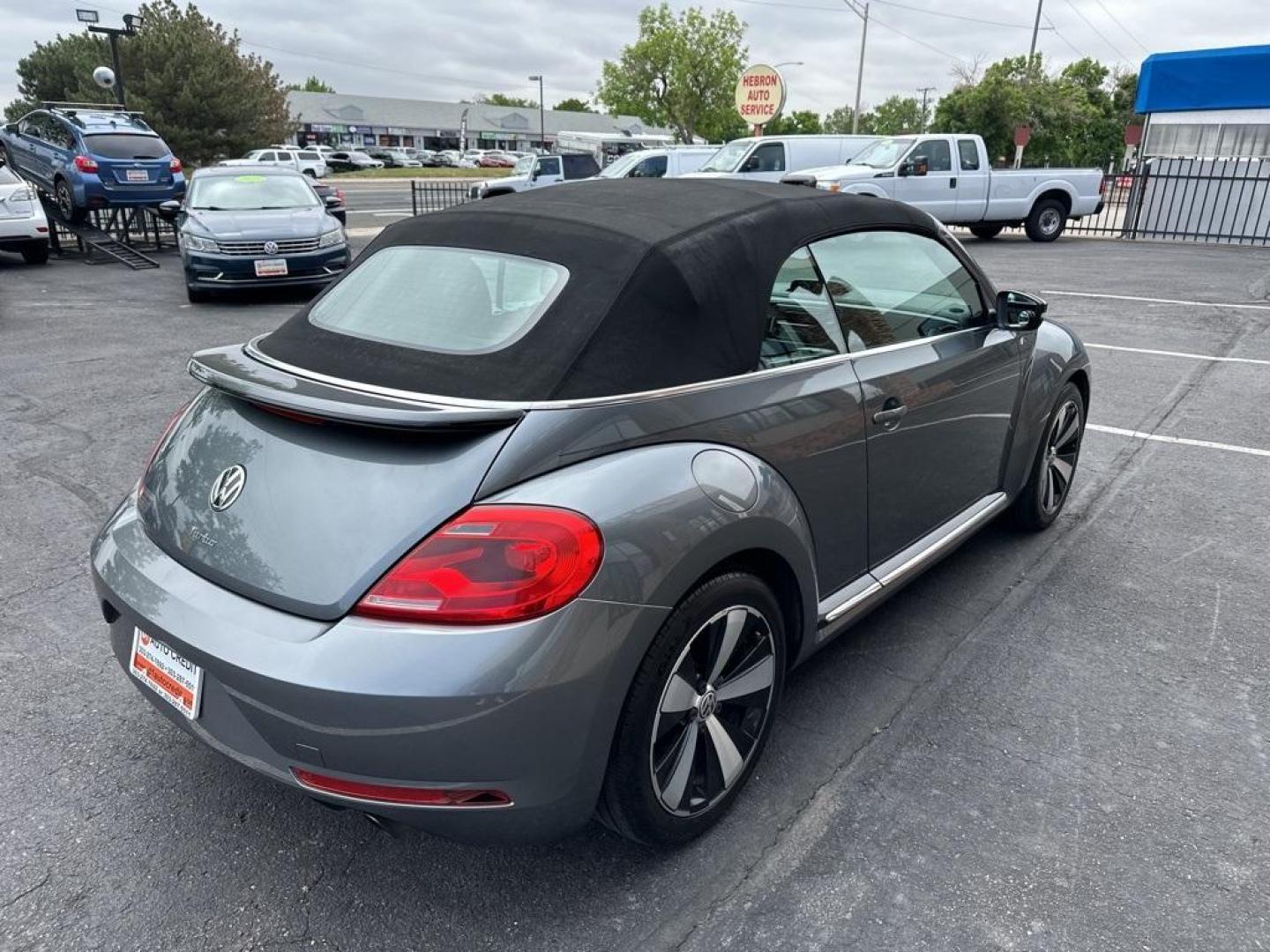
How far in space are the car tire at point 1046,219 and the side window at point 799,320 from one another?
17.8 m

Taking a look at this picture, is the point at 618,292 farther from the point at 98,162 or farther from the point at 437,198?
the point at 437,198

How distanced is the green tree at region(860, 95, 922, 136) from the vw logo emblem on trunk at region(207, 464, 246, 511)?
367 feet

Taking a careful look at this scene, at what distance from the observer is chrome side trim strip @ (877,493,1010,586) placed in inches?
120

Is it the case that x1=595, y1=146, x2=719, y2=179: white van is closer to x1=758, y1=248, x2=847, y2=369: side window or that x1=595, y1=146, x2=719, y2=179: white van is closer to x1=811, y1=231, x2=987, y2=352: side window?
x1=811, y1=231, x2=987, y2=352: side window

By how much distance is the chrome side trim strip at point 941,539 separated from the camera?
10.0 ft

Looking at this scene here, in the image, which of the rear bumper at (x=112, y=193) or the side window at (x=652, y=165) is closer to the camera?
the rear bumper at (x=112, y=193)

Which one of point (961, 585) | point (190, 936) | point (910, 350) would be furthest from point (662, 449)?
point (961, 585)

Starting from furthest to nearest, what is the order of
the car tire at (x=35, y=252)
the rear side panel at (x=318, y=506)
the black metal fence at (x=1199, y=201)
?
1. the black metal fence at (x=1199, y=201)
2. the car tire at (x=35, y=252)
3. the rear side panel at (x=318, y=506)

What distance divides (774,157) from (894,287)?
15.4m

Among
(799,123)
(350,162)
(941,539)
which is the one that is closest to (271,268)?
(941,539)

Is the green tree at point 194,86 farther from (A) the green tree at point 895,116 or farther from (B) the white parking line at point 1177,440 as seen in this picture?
(A) the green tree at point 895,116

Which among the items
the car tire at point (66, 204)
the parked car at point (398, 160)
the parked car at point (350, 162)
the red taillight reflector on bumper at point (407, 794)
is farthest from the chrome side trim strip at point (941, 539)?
the parked car at point (398, 160)

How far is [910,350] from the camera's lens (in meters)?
3.07

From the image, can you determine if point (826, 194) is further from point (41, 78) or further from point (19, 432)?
point (41, 78)
